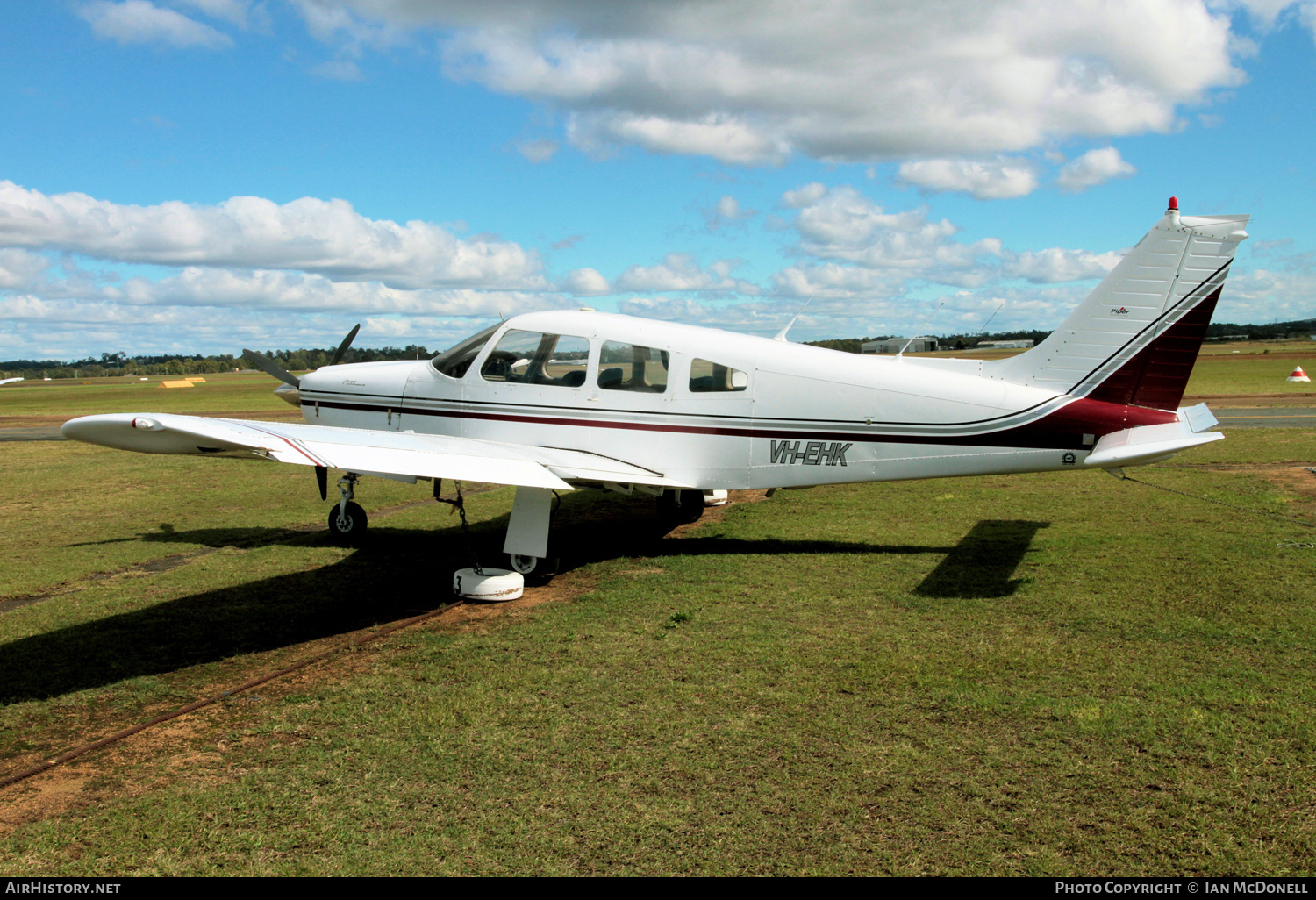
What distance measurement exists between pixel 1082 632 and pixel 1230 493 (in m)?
6.97

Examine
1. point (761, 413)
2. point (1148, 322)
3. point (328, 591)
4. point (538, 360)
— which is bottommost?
point (328, 591)

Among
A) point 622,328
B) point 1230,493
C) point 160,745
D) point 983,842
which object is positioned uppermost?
point 622,328

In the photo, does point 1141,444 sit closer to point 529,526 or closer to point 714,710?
point 714,710

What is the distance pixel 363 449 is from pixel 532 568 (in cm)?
204

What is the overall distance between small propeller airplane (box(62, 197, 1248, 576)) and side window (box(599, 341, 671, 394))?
1cm

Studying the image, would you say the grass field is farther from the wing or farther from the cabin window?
the cabin window

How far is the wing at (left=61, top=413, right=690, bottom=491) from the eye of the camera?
5.37 m

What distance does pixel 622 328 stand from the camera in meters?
8.80

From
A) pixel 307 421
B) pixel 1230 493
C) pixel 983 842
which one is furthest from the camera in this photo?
pixel 1230 493

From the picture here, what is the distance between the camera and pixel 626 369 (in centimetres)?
869

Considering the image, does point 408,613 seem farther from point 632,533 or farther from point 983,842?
point 983,842

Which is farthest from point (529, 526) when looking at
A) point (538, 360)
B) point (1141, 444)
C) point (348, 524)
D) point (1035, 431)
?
point (1141, 444)

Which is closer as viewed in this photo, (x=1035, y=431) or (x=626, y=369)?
(x=1035, y=431)
